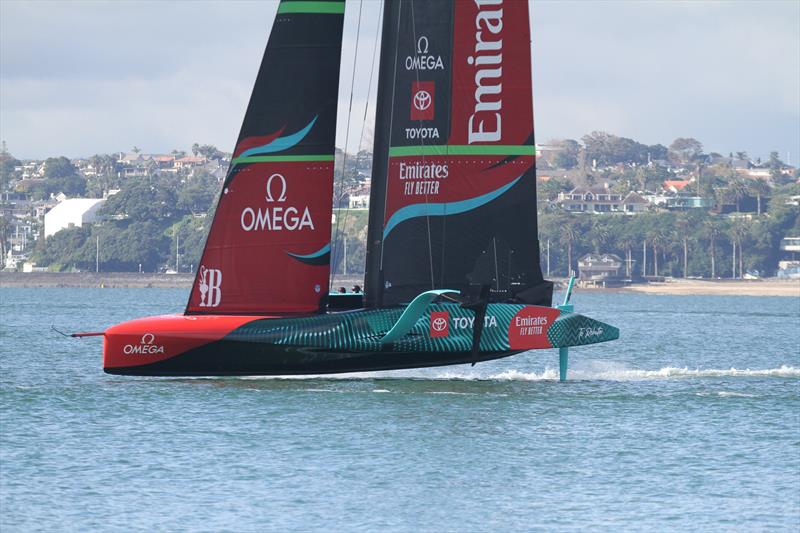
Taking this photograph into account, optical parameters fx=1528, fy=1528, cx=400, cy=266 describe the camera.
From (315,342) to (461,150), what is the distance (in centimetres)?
428

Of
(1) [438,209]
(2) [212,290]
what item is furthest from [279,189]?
(1) [438,209]

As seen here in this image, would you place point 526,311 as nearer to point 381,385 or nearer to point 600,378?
point 381,385

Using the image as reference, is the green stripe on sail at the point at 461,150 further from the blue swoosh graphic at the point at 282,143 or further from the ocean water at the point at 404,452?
the ocean water at the point at 404,452

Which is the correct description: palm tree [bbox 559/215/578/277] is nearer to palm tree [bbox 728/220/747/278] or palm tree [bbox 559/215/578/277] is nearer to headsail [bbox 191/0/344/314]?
palm tree [bbox 728/220/747/278]

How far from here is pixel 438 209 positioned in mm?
26531

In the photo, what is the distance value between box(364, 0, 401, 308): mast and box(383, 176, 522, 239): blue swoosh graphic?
30cm

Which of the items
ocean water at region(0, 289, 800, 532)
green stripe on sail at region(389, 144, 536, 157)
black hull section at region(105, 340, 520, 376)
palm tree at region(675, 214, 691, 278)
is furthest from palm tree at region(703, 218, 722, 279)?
black hull section at region(105, 340, 520, 376)

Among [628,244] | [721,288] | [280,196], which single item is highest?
[628,244]

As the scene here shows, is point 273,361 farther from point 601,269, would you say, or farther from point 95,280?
point 95,280

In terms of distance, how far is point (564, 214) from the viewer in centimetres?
18338

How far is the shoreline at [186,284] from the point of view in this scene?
6048 inches

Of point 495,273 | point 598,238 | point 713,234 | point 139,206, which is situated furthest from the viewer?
point 139,206

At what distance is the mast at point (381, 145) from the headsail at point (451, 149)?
0.07 ft

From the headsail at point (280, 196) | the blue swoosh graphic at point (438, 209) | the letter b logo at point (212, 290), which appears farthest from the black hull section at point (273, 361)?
the blue swoosh graphic at point (438, 209)
